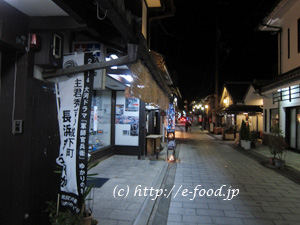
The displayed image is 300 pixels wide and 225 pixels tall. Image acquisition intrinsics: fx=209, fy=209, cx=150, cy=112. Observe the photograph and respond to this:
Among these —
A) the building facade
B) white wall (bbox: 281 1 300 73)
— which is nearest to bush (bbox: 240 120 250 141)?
white wall (bbox: 281 1 300 73)

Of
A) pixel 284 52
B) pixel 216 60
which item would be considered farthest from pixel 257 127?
pixel 284 52

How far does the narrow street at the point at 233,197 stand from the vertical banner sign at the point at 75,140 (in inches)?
93.3

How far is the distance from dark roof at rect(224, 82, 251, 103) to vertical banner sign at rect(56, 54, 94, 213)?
22579 mm

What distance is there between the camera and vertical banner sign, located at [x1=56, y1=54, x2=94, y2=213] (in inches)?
137

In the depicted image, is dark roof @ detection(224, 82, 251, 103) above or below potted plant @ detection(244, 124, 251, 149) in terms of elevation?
above

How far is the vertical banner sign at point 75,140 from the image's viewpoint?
3.47 meters

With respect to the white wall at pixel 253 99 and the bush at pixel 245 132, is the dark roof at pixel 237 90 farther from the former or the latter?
the bush at pixel 245 132

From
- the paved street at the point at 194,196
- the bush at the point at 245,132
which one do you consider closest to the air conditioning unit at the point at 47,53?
the paved street at the point at 194,196

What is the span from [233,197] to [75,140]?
504cm

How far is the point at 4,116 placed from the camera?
3.38 meters

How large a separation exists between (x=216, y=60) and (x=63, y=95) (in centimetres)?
3038

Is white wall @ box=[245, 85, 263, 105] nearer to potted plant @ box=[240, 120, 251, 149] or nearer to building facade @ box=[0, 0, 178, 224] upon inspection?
potted plant @ box=[240, 120, 251, 149]

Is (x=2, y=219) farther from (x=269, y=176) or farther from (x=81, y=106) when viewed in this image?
(x=269, y=176)

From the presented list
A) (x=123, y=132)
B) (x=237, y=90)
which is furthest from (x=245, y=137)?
(x=237, y=90)
